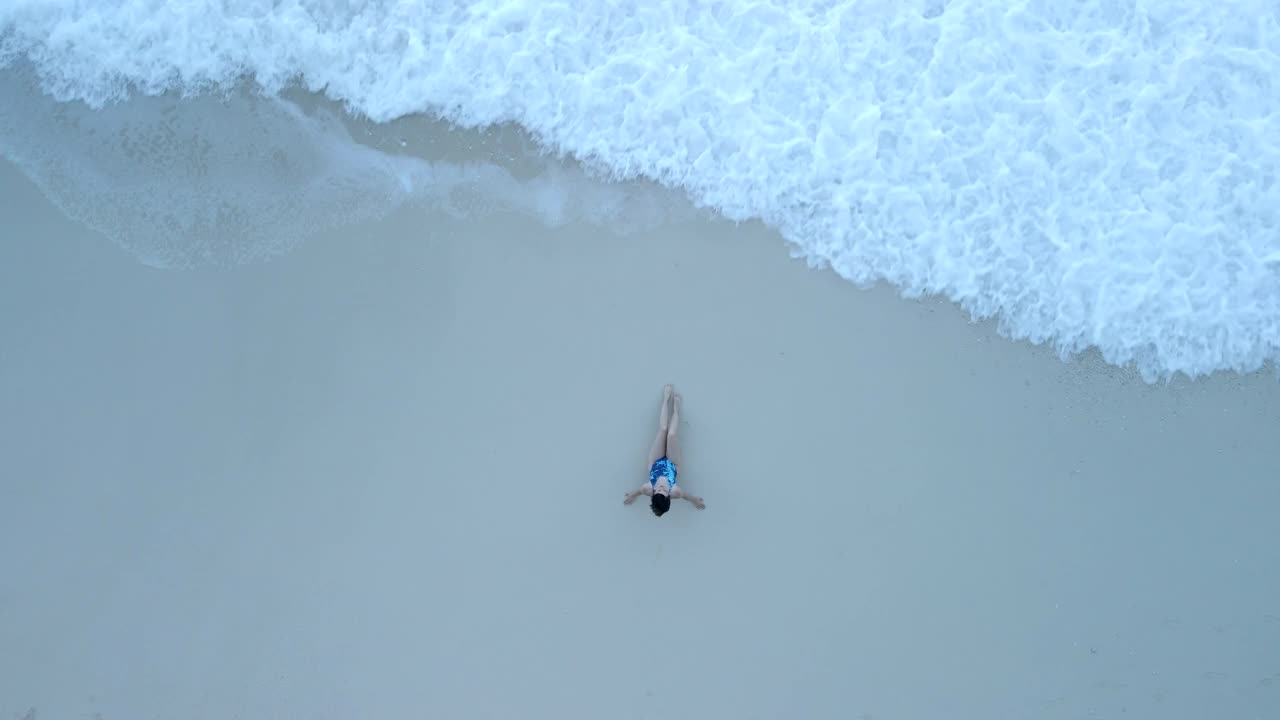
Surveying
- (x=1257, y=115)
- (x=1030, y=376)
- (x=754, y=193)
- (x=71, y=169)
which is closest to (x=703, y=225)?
(x=754, y=193)

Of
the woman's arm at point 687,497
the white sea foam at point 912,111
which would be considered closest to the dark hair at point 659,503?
the woman's arm at point 687,497

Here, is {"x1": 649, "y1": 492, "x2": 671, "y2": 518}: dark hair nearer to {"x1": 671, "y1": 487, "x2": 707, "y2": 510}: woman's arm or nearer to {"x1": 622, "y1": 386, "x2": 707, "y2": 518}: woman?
{"x1": 622, "y1": 386, "x2": 707, "y2": 518}: woman

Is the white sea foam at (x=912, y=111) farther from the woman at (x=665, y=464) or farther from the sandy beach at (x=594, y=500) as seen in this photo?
the woman at (x=665, y=464)

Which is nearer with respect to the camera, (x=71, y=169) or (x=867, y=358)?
(x=867, y=358)

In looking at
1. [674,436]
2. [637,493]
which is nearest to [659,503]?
[637,493]

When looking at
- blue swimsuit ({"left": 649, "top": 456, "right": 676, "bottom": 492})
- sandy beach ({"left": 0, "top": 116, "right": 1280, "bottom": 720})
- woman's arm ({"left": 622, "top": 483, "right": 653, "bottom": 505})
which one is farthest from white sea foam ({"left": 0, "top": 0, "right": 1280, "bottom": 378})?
woman's arm ({"left": 622, "top": 483, "right": 653, "bottom": 505})

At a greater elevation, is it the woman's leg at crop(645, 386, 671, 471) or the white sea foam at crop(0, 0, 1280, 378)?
the white sea foam at crop(0, 0, 1280, 378)

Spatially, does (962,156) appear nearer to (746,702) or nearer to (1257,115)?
(1257,115)

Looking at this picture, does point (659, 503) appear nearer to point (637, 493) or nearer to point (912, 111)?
point (637, 493)
